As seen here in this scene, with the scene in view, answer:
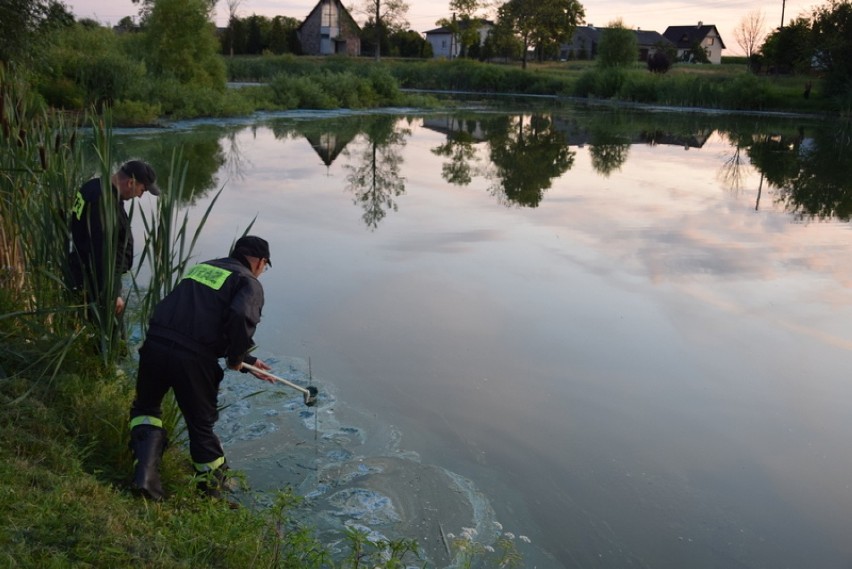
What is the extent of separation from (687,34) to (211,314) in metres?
86.7

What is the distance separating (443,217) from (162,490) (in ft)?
29.1

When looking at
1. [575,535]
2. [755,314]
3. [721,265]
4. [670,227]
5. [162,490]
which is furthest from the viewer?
[670,227]

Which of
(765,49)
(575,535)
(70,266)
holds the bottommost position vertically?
(575,535)

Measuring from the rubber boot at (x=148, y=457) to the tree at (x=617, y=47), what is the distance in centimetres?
4770

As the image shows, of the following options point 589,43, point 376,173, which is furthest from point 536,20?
point 376,173

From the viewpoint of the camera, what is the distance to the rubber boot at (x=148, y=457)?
370cm

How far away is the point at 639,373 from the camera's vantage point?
6250 mm

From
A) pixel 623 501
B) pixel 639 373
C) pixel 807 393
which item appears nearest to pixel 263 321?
pixel 639 373

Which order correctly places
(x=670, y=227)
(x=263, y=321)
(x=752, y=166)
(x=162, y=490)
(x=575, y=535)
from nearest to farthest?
(x=162, y=490) < (x=575, y=535) < (x=263, y=321) < (x=670, y=227) < (x=752, y=166)

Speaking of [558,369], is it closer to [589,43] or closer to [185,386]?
[185,386]

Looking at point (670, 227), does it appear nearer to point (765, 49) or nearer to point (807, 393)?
point (807, 393)

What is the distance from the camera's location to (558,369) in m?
6.27

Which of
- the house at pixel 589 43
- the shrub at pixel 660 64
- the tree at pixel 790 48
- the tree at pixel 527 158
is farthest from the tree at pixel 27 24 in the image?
the house at pixel 589 43

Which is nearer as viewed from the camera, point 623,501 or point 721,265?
point 623,501
